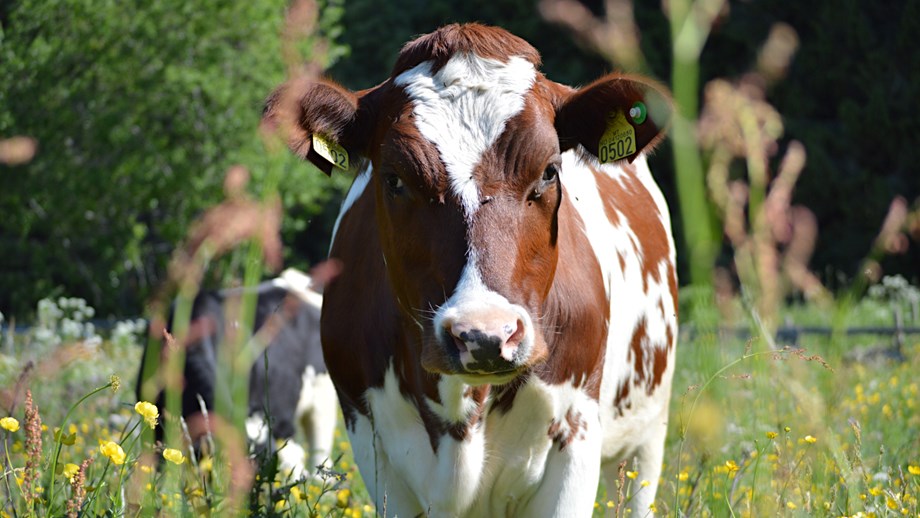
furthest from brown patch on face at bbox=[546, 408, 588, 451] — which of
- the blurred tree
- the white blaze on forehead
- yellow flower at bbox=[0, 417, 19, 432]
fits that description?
the blurred tree

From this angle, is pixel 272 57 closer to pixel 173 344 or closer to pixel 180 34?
pixel 180 34

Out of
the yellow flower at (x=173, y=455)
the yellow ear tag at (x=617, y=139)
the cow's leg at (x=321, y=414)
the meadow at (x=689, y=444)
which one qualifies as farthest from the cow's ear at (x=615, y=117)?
the cow's leg at (x=321, y=414)

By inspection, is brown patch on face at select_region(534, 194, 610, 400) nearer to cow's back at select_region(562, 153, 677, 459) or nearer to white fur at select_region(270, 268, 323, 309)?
cow's back at select_region(562, 153, 677, 459)

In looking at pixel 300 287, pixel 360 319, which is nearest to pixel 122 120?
pixel 300 287

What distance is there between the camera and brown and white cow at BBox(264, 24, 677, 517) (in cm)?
284

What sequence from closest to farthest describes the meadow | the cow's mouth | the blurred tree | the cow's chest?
the meadow → the cow's mouth → the cow's chest → the blurred tree

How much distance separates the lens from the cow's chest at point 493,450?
3.35m

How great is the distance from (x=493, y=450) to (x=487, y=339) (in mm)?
916

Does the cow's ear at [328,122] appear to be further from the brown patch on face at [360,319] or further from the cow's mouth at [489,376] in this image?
the cow's mouth at [489,376]

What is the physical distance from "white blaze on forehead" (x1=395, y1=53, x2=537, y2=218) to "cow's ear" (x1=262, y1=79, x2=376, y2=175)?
154 millimetres

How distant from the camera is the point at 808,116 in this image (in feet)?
66.4

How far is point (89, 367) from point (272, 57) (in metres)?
9.53

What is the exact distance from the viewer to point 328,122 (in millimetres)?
3262

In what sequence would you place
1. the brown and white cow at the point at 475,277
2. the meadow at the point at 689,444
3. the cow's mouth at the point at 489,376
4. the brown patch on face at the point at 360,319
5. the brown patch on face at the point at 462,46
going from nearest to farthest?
the meadow at the point at 689,444 → the cow's mouth at the point at 489,376 → the brown and white cow at the point at 475,277 → the brown patch on face at the point at 462,46 → the brown patch on face at the point at 360,319
